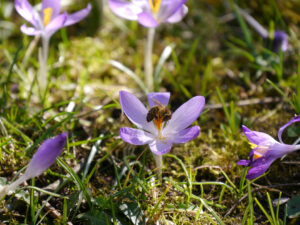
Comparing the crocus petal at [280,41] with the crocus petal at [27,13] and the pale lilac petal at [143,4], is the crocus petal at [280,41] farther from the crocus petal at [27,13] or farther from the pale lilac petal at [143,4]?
the crocus petal at [27,13]

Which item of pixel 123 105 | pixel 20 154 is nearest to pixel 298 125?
pixel 123 105

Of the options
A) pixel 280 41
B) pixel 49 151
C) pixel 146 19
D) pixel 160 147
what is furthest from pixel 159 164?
pixel 280 41

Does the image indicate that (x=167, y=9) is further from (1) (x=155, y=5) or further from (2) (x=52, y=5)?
(2) (x=52, y=5)

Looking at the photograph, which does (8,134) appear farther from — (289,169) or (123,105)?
(289,169)

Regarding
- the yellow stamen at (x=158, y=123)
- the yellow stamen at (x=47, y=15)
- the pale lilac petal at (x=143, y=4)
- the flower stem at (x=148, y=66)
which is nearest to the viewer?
the yellow stamen at (x=158, y=123)

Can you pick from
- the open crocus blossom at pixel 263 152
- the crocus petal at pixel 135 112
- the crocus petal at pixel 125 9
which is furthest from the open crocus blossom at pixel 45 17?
the open crocus blossom at pixel 263 152
